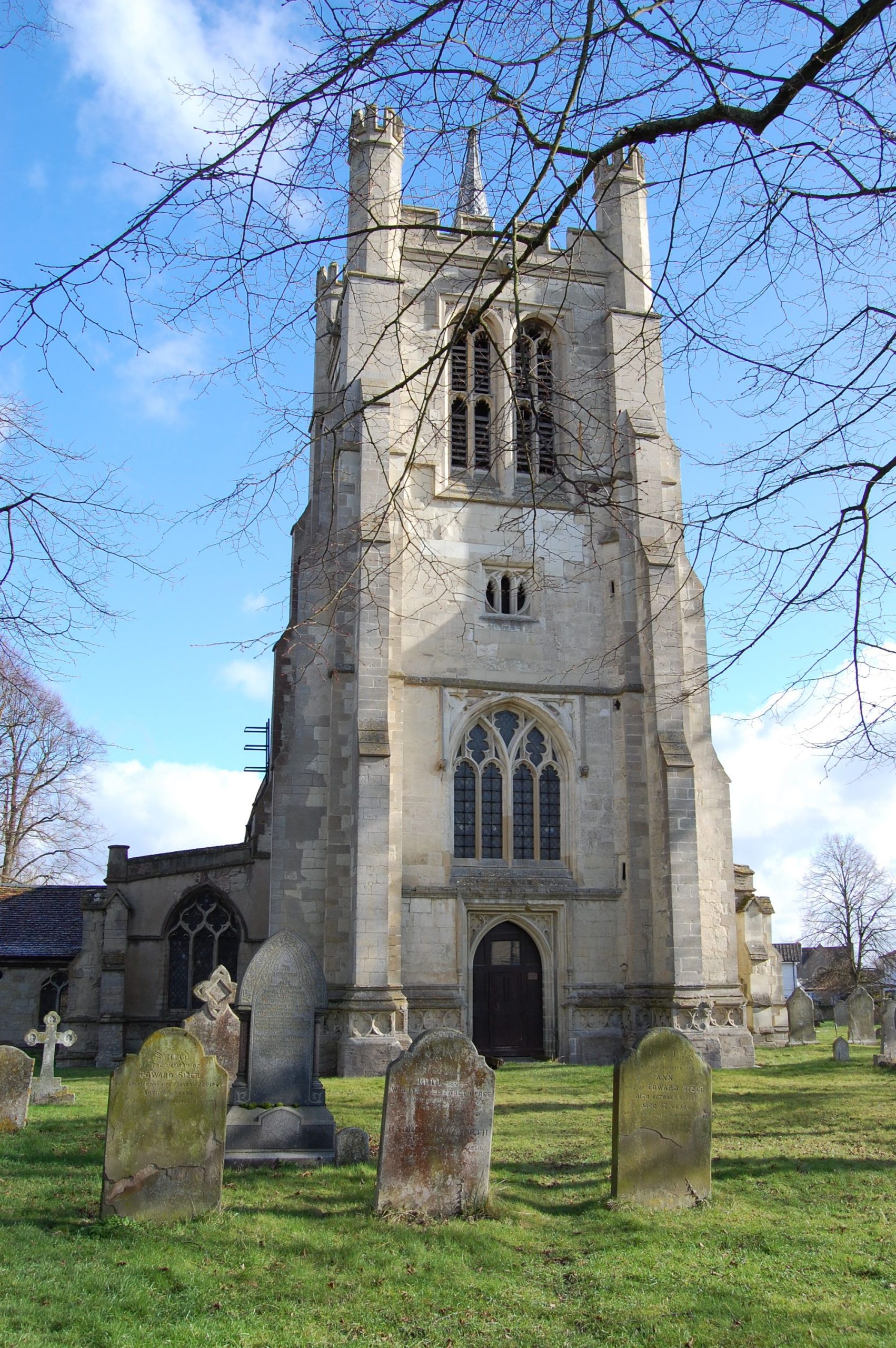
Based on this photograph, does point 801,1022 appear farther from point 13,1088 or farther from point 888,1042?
point 13,1088

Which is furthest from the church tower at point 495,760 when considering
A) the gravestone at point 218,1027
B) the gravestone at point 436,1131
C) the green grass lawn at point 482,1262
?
the gravestone at point 436,1131

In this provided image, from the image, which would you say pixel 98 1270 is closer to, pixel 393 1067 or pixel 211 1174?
pixel 211 1174

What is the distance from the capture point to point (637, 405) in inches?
848

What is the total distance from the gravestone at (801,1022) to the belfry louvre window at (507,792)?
9400 mm

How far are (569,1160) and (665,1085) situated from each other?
209 centimetres

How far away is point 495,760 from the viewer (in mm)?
20469

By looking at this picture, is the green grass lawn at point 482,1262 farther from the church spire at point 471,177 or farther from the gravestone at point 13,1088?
the church spire at point 471,177

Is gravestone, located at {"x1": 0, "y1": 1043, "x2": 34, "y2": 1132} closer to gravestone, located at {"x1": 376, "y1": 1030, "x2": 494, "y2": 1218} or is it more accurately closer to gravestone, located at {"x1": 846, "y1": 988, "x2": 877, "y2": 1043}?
gravestone, located at {"x1": 376, "y1": 1030, "x2": 494, "y2": 1218}

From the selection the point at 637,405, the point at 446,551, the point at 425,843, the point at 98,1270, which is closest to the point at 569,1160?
the point at 98,1270

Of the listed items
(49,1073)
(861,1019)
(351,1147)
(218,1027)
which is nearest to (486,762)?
(49,1073)

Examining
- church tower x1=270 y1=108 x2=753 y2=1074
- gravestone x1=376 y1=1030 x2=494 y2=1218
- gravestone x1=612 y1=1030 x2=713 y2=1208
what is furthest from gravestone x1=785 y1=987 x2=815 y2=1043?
gravestone x1=376 y1=1030 x2=494 y2=1218

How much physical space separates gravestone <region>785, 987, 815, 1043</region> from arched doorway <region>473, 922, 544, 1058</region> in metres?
8.96

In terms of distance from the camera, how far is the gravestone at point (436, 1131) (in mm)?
7203

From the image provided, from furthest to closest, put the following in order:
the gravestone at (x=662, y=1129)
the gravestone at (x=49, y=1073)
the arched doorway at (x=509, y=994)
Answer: the arched doorway at (x=509, y=994) → the gravestone at (x=49, y=1073) → the gravestone at (x=662, y=1129)
